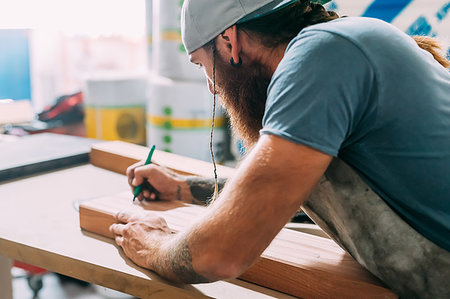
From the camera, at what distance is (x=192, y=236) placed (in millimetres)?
849

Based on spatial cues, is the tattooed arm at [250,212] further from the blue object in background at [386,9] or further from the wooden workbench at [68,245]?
the blue object in background at [386,9]

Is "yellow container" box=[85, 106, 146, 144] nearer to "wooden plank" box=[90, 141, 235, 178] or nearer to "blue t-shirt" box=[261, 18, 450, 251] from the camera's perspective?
"wooden plank" box=[90, 141, 235, 178]

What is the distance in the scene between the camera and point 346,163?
84cm

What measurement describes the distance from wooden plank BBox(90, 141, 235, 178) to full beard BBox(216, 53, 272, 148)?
0.40 m

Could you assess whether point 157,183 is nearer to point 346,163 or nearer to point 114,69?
point 346,163

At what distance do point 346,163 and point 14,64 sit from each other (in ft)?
10.1

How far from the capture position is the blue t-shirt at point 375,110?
Answer: 0.73m

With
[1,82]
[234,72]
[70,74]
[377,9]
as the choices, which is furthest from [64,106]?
[234,72]

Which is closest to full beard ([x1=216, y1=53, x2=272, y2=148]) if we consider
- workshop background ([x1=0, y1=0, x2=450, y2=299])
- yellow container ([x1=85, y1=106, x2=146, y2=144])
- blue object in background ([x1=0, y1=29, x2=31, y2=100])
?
workshop background ([x1=0, y1=0, x2=450, y2=299])

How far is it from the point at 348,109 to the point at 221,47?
0.39 metres

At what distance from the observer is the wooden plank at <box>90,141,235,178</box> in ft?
5.16

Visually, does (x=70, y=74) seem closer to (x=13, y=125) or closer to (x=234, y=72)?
(x=13, y=125)

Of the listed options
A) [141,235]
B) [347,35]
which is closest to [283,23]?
[347,35]

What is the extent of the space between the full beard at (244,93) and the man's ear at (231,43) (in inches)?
1.0
